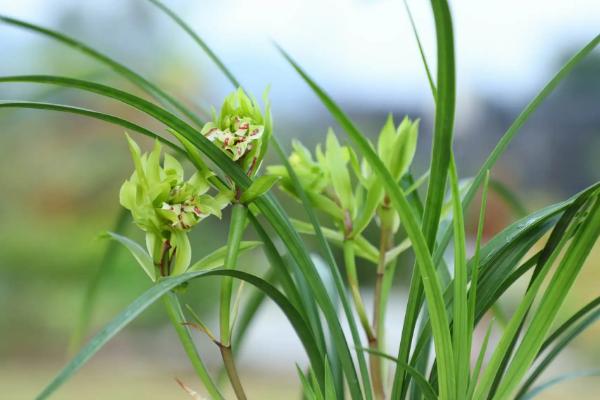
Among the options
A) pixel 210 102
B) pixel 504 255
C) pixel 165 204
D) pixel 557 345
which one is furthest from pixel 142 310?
pixel 210 102

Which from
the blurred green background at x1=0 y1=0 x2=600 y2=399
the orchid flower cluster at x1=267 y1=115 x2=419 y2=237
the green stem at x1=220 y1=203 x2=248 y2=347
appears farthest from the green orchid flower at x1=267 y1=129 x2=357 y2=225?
the blurred green background at x1=0 y1=0 x2=600 y2=399

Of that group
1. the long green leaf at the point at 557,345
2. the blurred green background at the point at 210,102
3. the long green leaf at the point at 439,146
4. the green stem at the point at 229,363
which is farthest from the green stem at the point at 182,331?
the blurred green background at the point at 210,102

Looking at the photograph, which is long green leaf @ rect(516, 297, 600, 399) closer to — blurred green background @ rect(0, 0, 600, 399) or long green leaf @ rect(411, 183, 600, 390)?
long green leaf @ rect(411, 183, 600, 390)

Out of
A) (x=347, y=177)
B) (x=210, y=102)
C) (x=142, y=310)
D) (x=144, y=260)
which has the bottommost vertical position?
(x=142, y=310)

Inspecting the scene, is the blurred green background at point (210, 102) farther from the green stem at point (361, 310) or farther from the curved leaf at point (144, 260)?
the curved leaf at point (144, 260)

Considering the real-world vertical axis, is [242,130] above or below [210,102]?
below

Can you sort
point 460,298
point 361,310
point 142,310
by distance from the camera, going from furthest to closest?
point 361,310, point 460,298, point 142,310

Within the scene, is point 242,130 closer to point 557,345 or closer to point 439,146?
point 439,146
